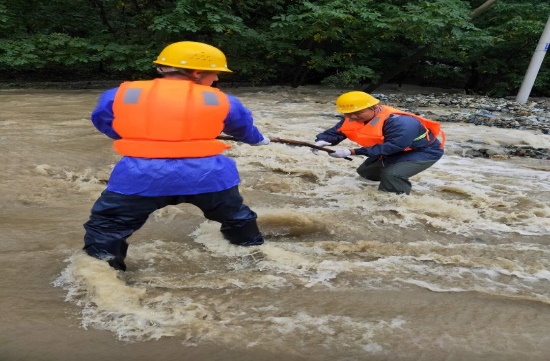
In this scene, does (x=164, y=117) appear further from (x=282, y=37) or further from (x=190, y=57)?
(x=282, y=37)

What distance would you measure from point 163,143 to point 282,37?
11.3 meters

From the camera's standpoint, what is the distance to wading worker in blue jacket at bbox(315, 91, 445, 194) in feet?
13.9

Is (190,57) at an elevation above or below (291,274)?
above

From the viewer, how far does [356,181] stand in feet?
16.9

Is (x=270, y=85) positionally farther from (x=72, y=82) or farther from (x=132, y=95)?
(x=132, y=95)

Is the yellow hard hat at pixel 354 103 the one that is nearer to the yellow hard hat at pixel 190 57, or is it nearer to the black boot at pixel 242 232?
the black boot at pixel 242 232

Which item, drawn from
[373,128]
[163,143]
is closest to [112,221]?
[163,143]

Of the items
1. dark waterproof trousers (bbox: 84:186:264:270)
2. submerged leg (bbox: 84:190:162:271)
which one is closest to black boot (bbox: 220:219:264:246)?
dark waterproof trousers (bbox: 84:186:264:270)

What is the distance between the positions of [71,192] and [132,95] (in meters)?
2.10

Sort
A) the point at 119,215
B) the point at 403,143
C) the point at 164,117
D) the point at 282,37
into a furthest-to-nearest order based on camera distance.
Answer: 1. the point at 282,37
2. the point at 403,143
3. the point at 119,215
4. the point at 164,117

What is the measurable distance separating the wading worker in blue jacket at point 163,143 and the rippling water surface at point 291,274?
0.89 feet

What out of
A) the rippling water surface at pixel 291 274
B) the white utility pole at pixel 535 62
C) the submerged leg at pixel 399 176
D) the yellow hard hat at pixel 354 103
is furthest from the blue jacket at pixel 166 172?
the white utility pole at pixel 535 62

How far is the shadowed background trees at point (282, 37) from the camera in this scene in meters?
11.7

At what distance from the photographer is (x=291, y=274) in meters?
2.70
